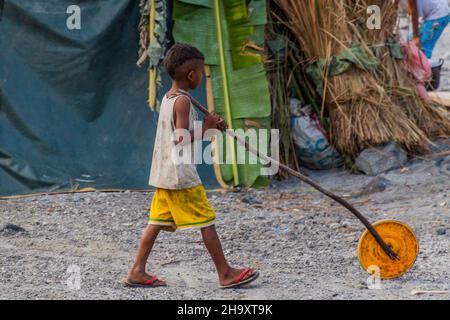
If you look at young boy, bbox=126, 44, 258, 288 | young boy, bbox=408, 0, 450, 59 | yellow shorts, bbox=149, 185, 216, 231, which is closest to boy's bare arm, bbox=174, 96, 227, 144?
young boy, bbox=126, 44, 258, 288

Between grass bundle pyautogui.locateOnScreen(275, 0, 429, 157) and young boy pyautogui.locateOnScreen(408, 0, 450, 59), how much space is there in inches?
43.7

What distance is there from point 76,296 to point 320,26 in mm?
3979

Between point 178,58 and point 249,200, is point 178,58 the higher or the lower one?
the higher one

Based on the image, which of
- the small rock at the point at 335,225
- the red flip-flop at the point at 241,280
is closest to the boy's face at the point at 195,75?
the red flip-flop at the point at 241,280

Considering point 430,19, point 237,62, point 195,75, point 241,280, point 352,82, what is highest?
point 430,19

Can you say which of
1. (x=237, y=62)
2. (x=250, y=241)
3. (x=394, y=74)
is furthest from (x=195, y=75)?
(x=394, y=74)

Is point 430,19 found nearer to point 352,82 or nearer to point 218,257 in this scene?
point 352,82

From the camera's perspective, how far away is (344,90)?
8344 mm

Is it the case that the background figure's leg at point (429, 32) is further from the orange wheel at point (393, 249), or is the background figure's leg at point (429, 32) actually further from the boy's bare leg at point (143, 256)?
the boy's bare leg at point (143, 256)

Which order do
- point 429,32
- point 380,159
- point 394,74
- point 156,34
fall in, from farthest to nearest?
point 429,32 < point 394,74 < point 380,159 < point 156,34

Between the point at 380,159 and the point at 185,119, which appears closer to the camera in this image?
the point at 185,119

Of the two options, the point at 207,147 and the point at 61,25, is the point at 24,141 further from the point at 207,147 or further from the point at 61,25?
the point at 207,147

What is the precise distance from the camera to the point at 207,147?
7879 mm

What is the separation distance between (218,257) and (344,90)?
342 centimetres
